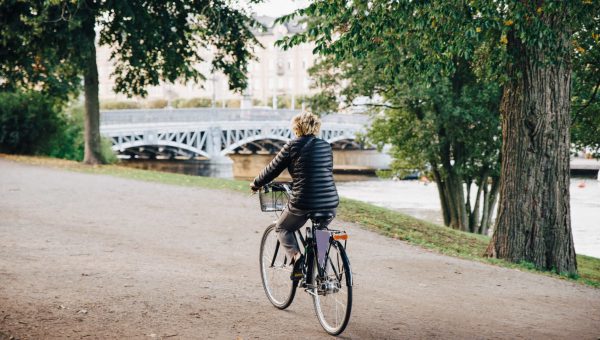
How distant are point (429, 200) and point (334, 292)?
33.5 meters

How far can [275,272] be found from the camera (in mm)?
6109

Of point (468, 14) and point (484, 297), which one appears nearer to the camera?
point (484, 297)

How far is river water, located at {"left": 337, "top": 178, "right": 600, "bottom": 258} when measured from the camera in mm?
26830

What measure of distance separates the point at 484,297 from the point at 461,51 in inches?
143

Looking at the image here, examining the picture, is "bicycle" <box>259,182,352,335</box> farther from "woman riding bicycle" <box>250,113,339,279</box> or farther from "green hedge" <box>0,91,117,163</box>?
"green hedge" <box>0,91,117,163</box>

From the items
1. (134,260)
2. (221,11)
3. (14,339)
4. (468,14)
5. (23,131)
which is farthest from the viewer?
(23,131)

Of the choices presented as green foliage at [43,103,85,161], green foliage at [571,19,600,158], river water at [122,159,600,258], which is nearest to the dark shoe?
green foliage at [571,19,600,158]

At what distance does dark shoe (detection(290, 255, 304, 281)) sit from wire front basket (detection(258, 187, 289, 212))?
0.42 metres

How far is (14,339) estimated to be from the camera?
4.82 meters

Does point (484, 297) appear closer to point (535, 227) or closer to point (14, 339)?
point (535, 227)

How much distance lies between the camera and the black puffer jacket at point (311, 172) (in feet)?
17.1

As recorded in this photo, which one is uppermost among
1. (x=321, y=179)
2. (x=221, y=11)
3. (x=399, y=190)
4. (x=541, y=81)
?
(x=221, y=11)

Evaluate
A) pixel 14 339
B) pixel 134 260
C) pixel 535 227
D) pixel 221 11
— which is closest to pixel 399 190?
pixel 221 11

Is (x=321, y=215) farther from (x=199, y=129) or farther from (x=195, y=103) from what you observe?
(x=195, y=103)
